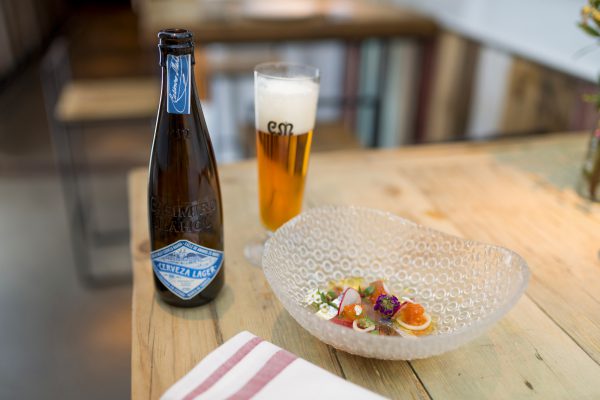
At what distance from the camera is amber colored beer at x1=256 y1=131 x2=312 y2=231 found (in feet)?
2.74

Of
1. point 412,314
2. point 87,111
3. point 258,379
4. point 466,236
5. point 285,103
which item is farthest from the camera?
point 87,111

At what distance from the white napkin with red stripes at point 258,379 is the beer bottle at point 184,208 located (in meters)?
0.13

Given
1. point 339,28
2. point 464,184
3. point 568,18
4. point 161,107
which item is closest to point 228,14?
point 339,28

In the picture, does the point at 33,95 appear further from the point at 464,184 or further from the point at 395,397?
the point at 395,397

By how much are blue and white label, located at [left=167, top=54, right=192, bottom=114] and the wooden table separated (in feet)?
0.93

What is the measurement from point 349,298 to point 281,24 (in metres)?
2.20

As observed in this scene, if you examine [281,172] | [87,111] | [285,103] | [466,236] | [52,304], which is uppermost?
[285,103]

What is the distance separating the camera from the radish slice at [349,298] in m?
0.69

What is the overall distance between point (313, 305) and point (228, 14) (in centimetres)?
248

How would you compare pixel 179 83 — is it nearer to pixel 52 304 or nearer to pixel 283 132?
pixel 283 132

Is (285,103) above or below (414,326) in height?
above

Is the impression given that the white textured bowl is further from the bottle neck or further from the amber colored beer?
the bottle neck

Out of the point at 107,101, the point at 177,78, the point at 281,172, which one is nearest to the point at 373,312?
the point at 281,172

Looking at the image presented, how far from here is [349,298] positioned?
27.3 inches
